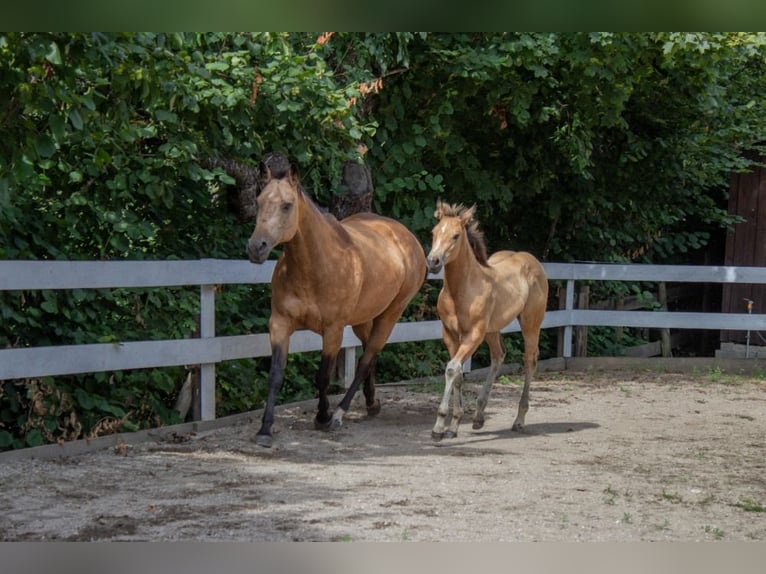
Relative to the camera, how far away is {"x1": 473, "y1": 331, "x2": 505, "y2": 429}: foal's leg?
7.33 metres

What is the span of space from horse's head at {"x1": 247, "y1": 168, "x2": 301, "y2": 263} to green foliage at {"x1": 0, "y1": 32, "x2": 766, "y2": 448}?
0.49 m

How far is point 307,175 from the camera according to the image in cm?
832

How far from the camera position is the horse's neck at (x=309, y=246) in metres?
6.58

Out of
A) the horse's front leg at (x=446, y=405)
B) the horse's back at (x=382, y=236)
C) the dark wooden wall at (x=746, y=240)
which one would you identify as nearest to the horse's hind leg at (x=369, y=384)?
the horse's back at (x=382, y=236)

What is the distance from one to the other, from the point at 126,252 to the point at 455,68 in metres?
3.85

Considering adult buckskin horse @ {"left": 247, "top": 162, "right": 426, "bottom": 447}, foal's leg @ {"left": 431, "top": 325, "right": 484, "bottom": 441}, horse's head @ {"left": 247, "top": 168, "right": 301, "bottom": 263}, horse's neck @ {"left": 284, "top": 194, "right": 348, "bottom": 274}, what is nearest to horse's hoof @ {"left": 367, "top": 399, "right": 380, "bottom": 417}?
adult buckskin horse @ {"left": 247, "top": 162, "right": 426, "bottom": 447}

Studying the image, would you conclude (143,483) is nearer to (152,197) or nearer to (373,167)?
(152,197)

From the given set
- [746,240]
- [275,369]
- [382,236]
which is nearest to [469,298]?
[382,236]

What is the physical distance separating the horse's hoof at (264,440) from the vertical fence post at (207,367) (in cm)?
63

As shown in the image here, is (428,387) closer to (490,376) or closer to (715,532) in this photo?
(490,376)

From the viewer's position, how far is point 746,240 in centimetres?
1430

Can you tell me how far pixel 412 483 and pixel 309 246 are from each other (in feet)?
6.48

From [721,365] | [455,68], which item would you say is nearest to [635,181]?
[721,365]

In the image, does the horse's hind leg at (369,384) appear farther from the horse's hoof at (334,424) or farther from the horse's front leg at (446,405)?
the horse's front leg at (446,405)
